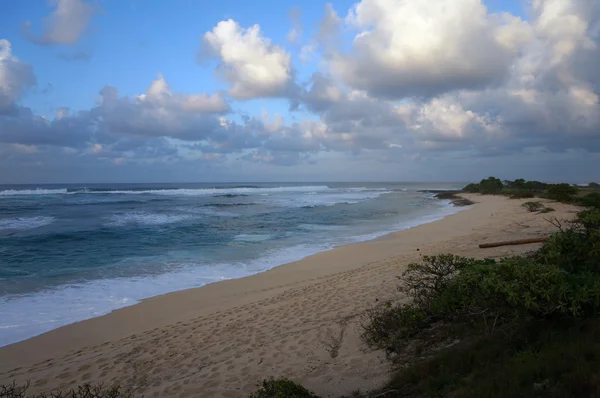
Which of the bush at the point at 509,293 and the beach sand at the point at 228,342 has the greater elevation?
the bush at the point at 509,293

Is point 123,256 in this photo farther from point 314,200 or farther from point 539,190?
point 539,190

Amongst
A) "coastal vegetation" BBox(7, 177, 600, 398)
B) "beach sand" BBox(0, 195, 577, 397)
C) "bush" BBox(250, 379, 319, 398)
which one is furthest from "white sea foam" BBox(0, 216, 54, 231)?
"bush" BBox(250, 379, 319, 398)

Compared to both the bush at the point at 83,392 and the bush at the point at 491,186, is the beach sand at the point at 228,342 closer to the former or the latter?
the bush at the point at 83,392

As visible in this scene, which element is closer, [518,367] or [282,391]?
[518,367]

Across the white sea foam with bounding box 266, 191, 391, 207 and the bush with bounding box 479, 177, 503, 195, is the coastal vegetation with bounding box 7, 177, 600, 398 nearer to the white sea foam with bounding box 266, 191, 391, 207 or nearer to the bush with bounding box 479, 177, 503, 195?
the white sea foam with bounding box 266, 191, 391, 207

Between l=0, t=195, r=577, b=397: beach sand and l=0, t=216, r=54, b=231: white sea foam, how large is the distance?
741 inches

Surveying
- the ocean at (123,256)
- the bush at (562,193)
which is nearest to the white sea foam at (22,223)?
the ocean at (123,256)

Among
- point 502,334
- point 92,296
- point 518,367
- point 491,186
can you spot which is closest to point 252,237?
point 92,296

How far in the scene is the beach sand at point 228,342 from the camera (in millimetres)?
4727

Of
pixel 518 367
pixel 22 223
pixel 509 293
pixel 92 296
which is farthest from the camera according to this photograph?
pixel 22 223

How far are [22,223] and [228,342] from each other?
25.1 meters

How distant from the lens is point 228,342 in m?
6.11

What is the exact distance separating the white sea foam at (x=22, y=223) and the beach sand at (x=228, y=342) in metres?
18.8

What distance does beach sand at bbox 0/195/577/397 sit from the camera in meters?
4.73
